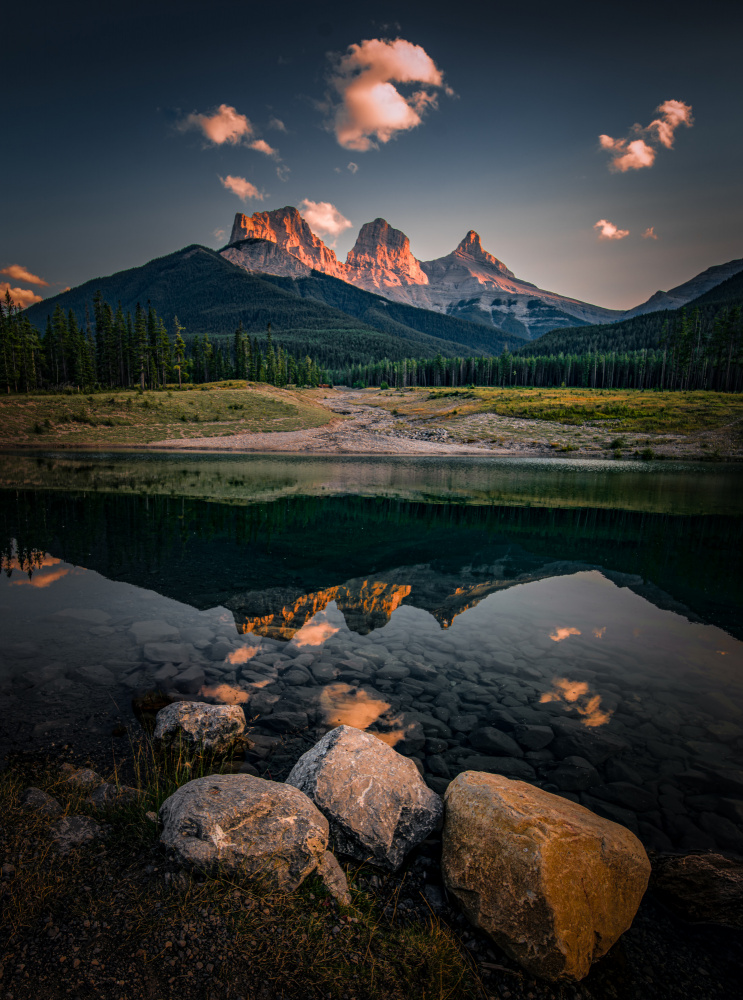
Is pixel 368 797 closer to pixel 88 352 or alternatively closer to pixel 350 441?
pixel 350 441

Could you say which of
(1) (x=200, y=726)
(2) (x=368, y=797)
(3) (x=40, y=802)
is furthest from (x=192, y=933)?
(1) (x=200, y=726)

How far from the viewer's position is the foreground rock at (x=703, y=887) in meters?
4.46

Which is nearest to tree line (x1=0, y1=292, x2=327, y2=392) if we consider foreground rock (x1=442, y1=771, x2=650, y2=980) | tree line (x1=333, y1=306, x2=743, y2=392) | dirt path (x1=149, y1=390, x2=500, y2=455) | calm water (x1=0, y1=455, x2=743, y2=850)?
dirt path (x1=149, y1=390, x2=500, y2=455)

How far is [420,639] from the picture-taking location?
1057cm

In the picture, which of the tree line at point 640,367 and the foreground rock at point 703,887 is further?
the tree line at point 640,367

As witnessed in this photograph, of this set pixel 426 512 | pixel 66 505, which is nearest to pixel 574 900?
pixel 426 512

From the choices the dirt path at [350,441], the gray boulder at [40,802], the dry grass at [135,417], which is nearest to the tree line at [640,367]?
the dirt path at [350,441]

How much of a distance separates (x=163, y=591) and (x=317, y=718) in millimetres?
7563

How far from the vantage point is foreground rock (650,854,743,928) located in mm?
4461

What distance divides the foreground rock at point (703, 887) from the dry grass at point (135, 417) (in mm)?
73879

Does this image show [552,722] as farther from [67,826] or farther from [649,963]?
[67,826]

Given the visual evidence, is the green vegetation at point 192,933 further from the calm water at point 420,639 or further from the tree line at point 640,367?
the tree line at point 640,367

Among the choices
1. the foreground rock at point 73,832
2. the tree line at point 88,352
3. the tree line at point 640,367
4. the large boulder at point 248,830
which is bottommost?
the foreground rock at point 73,832

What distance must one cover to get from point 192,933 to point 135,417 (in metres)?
79.3
